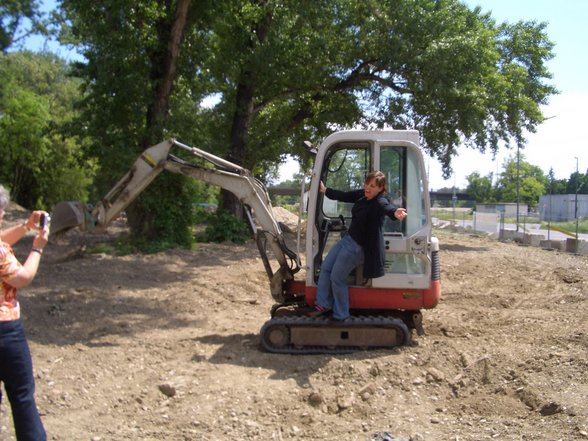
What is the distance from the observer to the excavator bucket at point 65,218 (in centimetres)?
679

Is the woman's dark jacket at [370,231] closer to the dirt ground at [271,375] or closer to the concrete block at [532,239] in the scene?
the dirt ground at [271,375]

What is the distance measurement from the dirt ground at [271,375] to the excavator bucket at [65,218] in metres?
1.39

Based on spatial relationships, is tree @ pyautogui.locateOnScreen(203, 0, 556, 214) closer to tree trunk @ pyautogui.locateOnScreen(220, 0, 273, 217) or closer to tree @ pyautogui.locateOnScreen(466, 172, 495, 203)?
tree trunk @ pyautogui.locateOnScreen(220, 0, 273, 217)

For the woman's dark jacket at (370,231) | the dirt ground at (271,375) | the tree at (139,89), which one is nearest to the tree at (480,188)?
the tree at (139,89)

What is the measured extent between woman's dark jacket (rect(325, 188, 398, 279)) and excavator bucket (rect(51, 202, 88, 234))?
319 centimetres

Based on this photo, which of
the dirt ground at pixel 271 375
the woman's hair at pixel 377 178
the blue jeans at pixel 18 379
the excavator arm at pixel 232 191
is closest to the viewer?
the blue jeans at pixel 18 379

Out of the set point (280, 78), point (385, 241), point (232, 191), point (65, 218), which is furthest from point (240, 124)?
point (385, 241)

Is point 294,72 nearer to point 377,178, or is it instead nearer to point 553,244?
point 553,244

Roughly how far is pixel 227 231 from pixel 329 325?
11976 mm

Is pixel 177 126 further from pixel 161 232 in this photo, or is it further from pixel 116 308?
pixel 116 308

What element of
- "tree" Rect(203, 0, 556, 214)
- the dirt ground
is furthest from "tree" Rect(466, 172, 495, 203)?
the dirt ground

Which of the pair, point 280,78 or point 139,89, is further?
point 280,78

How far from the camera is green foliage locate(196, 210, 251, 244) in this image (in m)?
18.2

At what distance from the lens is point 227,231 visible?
18250 millimetres
